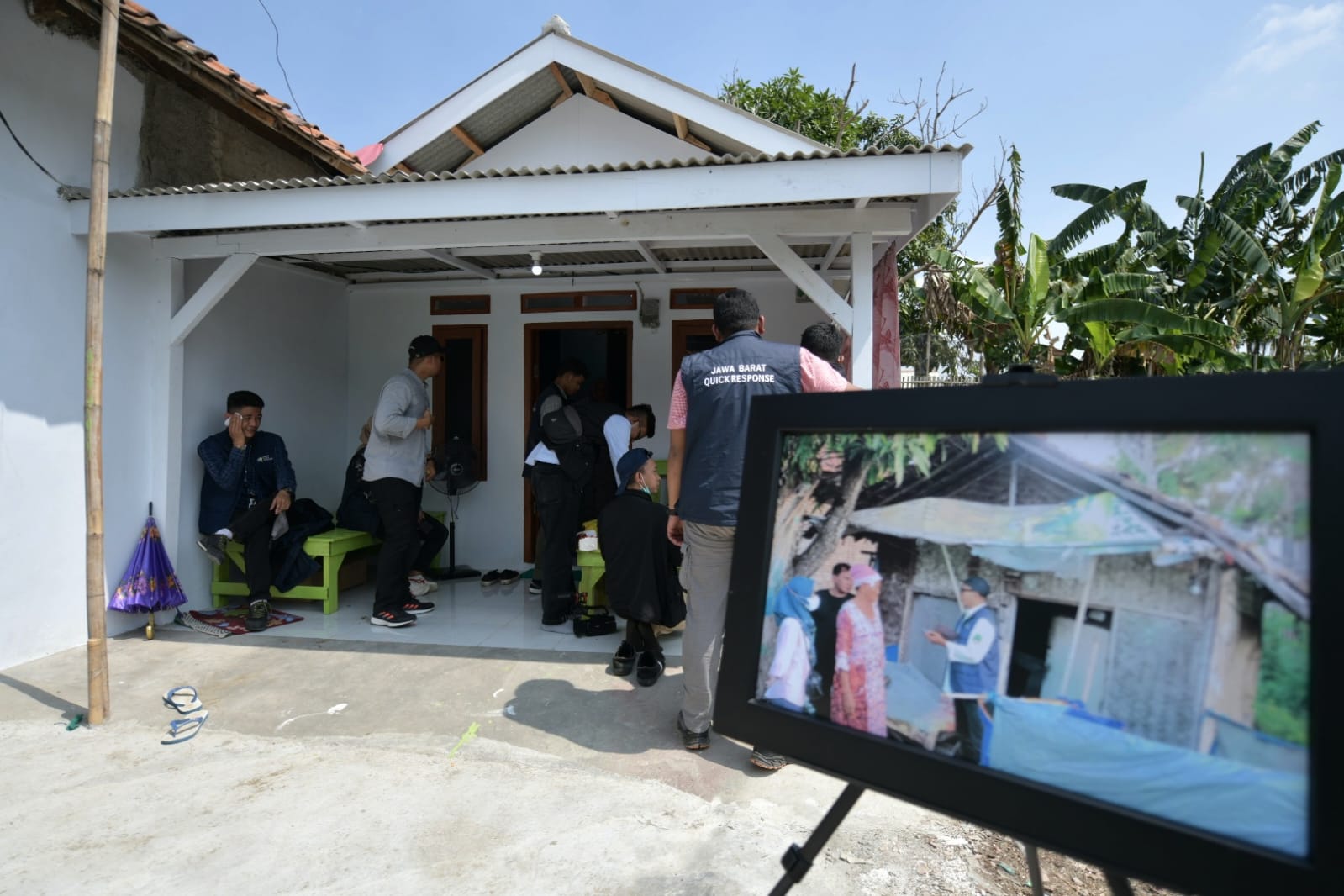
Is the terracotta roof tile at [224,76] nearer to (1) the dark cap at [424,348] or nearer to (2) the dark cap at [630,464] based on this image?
(1) the dark cap at [424,348]

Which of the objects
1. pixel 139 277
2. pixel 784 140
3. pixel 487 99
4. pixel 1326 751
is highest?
pixel 487 99

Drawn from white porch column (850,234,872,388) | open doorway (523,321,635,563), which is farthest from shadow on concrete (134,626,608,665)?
white porch column (850,234,872,388)

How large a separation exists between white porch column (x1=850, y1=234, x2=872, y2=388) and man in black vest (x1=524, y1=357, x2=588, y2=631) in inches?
72.5

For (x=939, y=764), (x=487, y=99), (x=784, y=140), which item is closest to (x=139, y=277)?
(x=487, y=99)

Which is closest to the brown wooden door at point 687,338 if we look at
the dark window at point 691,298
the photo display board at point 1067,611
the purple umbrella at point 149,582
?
the dark window at point 691,298

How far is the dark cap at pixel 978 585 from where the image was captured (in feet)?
3.92

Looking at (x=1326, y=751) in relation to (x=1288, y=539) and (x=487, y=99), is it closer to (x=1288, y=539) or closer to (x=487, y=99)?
(x=1288, y=539)

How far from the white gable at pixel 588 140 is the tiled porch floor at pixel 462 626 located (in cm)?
375

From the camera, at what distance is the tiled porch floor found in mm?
4840

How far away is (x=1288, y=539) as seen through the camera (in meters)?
0.93

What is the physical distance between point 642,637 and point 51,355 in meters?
4.11

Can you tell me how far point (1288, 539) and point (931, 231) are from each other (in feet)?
49.2

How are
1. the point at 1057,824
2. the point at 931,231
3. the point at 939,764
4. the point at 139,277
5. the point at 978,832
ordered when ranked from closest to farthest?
the point at 1057,824 < the point at 939,764 < the point at 978,832 < the point at 139,277 < the point at 931,231

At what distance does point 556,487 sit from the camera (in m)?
5.02
